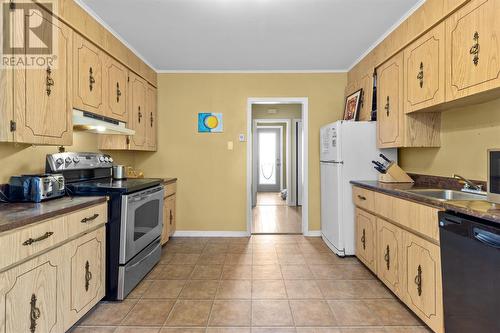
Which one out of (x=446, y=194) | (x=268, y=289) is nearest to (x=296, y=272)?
(x=268, y=289)

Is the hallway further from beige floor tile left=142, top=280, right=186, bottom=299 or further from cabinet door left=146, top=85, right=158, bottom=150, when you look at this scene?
cabinet door left=146, top=85, right=158, bottom=150

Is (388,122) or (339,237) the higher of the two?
(388,122)

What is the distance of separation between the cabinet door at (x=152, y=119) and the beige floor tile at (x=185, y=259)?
147 cm

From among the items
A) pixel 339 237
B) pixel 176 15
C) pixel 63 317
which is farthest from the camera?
pixel 339 237

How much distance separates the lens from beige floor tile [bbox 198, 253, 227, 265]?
2.95m

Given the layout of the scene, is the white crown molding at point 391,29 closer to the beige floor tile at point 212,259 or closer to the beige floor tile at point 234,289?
the beige floor tile at point 234,289

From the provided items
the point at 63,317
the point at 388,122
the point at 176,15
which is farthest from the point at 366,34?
the point at 63,317

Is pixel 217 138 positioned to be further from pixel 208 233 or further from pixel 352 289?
pixel 352 289

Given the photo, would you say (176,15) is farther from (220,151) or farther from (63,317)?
(63,317)

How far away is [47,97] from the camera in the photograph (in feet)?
6.07

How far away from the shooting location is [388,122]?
8.86 feet

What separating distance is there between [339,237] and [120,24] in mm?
3149

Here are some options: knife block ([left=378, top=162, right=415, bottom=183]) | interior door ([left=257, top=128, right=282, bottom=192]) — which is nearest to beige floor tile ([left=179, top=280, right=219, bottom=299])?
knife block ([left=378, top=162, right=415, bottom=183])

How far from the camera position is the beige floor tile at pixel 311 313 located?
1880mm
